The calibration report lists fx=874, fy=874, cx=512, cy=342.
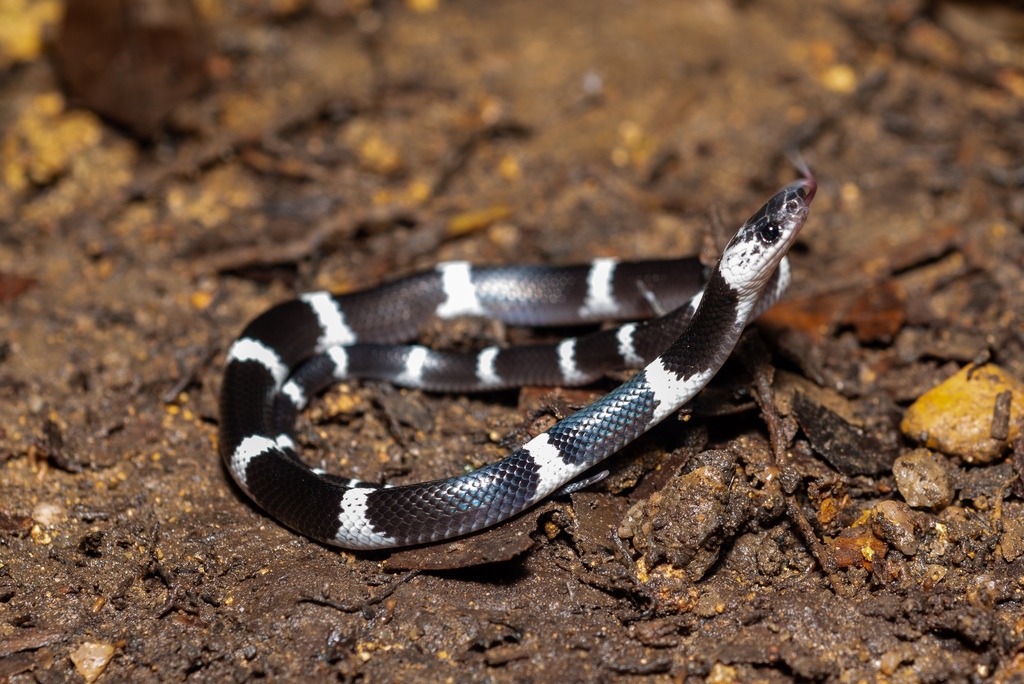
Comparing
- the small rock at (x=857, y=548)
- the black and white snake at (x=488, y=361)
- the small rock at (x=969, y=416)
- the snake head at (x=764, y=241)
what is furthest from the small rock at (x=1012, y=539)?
the snake head at (x=764, y=241)

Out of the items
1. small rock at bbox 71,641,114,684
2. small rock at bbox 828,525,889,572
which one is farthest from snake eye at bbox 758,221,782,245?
small rock at bbox 71,641,114,684

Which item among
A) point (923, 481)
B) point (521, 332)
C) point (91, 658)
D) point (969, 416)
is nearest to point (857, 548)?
point (923, 481)

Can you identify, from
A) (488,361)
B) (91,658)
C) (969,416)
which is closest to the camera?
(91,658)

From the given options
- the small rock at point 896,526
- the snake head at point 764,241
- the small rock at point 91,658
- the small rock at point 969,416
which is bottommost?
the small rock at point 91,658

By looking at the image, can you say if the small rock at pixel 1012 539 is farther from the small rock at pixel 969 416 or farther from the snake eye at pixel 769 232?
the snake eye at pixel 769 232

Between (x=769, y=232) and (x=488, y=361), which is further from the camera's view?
(x=488, y=361)

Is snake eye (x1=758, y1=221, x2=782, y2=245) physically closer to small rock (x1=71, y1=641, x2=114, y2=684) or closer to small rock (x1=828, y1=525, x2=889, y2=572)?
small rock (x1=828, y1=525, x2=889, y2=572)

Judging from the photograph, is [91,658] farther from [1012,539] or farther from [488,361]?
[1012,539]
